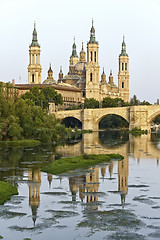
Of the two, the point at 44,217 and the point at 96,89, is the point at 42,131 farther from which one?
the point at 96,89

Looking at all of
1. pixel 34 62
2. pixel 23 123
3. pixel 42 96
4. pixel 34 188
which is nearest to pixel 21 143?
pixel 23 123

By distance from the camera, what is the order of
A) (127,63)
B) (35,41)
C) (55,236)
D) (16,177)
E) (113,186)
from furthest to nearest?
1. (127,63)
2. (35,41)
3. (16,177)
4. (113,186)
5. (55,236)

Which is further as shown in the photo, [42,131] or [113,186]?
[42,131]

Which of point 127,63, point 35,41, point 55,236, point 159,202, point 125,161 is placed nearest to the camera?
point 55,236

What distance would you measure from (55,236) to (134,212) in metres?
4.80

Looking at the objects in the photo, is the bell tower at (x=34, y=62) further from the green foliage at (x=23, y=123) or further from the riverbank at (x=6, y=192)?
the riverbank at (x=6, y=192)

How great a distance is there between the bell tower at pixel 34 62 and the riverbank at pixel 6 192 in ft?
459

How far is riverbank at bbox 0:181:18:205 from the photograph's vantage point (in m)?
24.3

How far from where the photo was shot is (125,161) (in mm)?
41781

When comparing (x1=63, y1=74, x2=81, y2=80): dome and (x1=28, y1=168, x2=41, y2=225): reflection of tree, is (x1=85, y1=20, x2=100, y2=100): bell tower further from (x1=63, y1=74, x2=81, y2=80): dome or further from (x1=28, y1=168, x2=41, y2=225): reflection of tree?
(x1=28, y1=168, x2=41, y2=225): reflection of tree

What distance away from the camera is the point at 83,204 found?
2352 cm

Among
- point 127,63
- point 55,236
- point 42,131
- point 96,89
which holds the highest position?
point 127,63

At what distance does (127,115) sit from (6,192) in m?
81.8

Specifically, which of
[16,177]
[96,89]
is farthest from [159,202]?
[96,89]
